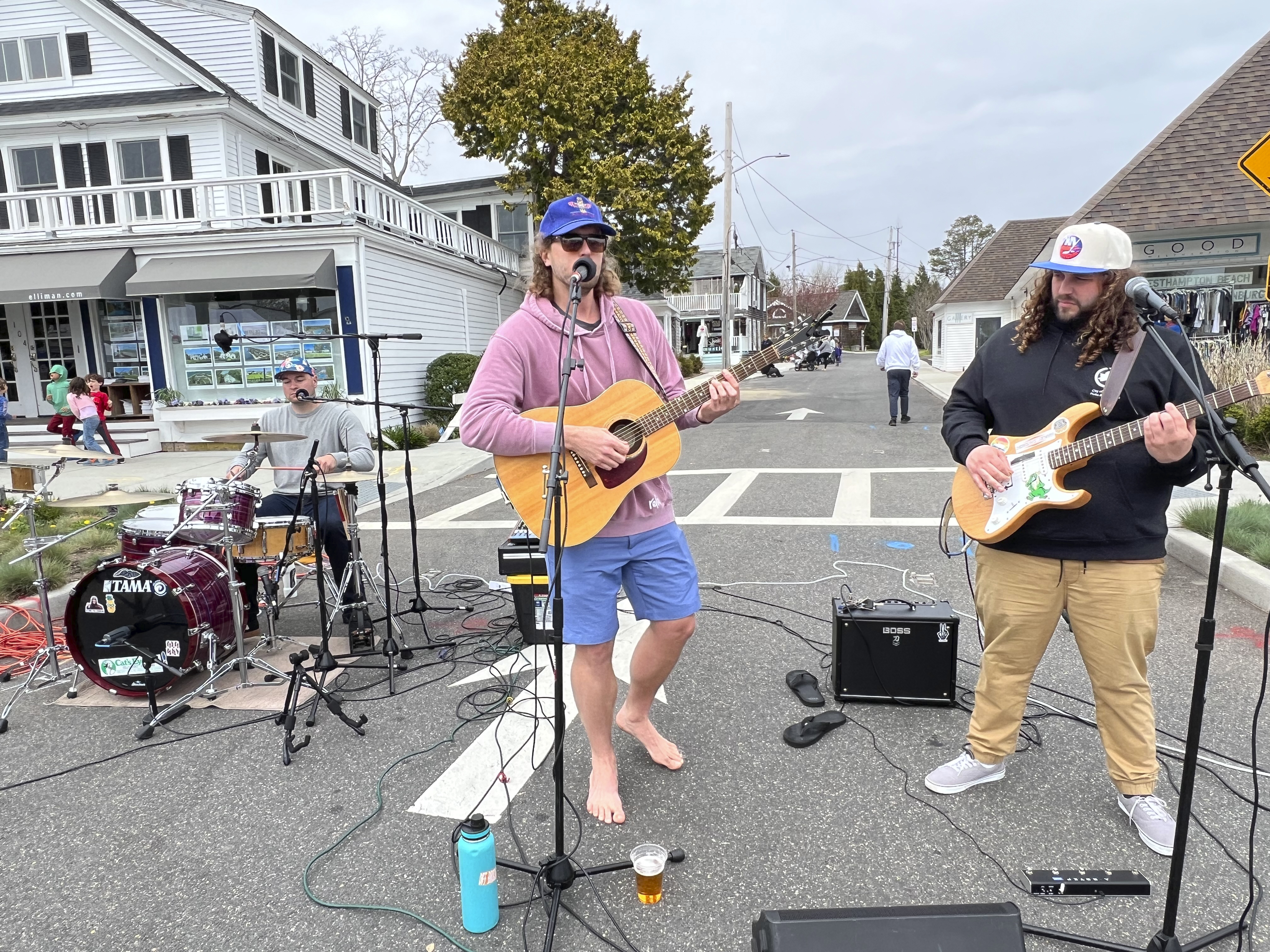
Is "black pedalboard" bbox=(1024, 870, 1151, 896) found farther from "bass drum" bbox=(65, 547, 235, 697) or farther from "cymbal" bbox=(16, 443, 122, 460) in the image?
"cymbal" bbox=(16, 443, 122, 460)

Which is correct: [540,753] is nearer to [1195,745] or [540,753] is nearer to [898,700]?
[898,700]

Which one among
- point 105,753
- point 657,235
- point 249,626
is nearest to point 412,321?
point 657,235

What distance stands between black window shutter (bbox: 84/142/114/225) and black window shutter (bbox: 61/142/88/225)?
0.53 feet

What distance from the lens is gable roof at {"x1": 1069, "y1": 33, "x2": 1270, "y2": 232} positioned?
1281cm

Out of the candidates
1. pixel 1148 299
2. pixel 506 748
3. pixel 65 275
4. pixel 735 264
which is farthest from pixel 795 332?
pixel 735 264

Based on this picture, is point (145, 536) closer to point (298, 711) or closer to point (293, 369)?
point (298, 711)

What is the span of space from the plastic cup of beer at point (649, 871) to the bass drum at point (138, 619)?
271 centimetres

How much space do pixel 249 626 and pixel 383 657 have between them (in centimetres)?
89

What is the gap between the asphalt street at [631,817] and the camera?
2.39 metres

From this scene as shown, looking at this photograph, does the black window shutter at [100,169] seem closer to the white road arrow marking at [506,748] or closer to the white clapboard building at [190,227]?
the white clapboard building at [190,227]

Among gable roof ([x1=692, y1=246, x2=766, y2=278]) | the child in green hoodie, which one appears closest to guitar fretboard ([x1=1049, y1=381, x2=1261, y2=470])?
the child in green hoodie

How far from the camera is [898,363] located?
1439cm

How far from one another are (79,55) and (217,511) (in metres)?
19.1

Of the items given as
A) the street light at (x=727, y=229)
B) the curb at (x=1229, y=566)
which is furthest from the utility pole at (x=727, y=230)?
the curb at (x=1229, y=566)
